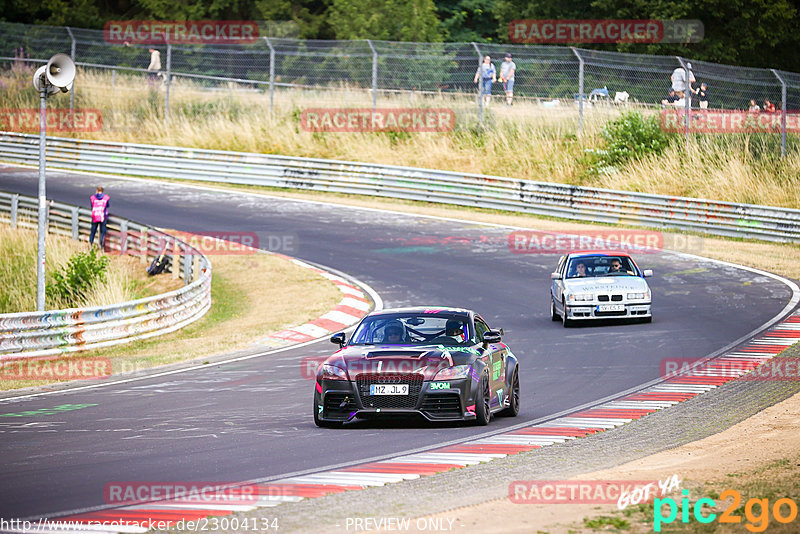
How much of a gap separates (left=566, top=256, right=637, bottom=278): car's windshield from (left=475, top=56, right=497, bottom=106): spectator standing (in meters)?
15.5

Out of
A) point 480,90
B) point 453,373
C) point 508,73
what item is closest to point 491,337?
point 453,373

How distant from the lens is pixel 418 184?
120ft

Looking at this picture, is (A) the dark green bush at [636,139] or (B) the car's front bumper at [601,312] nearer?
(B) the car's front bumper at [601,312]

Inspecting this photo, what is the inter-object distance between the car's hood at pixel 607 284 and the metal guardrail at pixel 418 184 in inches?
444

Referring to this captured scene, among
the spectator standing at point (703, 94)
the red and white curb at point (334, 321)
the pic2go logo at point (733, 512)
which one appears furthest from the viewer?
the spectator standing at point (703, 94)

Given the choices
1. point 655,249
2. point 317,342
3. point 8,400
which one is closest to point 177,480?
point 8,400

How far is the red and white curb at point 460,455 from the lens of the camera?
26.7 feet

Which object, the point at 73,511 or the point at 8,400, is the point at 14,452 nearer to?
the point at 73,511

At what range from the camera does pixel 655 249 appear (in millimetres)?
29484

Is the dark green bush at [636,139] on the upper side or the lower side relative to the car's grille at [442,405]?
upper

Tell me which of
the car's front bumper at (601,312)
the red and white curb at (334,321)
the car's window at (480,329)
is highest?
the car's window at (480,329)

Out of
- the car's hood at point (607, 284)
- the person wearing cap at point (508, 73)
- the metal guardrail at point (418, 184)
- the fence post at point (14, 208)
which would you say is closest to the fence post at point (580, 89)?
the person wearing cap at point (508, 73)

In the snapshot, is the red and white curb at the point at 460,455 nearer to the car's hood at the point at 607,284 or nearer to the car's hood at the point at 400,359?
the car's hood at the point at 400,359

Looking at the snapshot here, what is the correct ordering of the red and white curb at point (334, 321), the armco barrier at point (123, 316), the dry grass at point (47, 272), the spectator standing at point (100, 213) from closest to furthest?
the armco barrier at point (123, 316) < the red and white curb at point (334, 321) < the dry grass at point (47, 272) < the spectator standing at point (100, 213)
